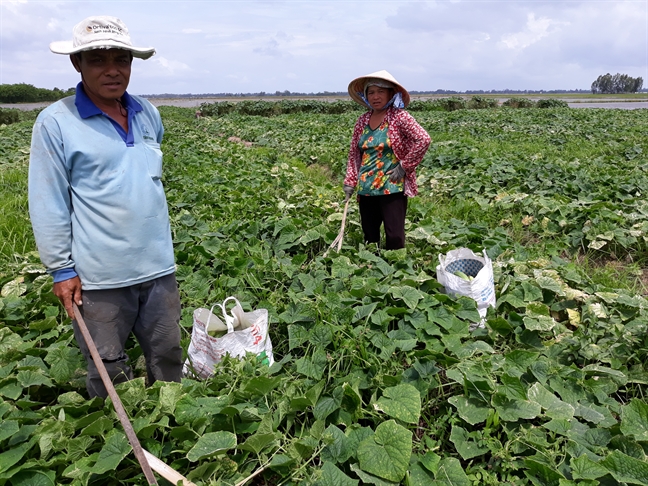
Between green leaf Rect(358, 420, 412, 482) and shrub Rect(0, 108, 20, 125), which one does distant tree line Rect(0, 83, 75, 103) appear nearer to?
shrub Rect(0, 108, 20, 125)

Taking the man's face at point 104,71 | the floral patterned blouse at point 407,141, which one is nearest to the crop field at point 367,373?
the floral patterned blouse at point 407,141

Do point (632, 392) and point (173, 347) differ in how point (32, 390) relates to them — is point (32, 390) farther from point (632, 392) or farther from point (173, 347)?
point (632, 392)

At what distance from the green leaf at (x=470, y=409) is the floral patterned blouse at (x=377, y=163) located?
2059 millimetres

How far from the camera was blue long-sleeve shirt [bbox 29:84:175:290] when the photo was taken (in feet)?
6.31

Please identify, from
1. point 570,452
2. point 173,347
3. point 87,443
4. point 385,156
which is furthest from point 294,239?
point 570,452

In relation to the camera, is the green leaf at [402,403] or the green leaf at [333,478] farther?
the green leaf at [402,403]

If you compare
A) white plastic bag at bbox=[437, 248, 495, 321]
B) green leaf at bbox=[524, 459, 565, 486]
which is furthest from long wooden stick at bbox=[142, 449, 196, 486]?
white plastic bag at bbox=[437, 248, 495, 321]

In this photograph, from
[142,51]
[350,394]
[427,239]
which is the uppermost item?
[142,51]

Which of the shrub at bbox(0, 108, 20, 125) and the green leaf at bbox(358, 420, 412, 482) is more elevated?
the shrub at bbox(0, 108, 20, 125)

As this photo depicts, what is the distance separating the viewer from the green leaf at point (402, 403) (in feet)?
6.57

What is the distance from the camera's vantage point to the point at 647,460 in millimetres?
1801

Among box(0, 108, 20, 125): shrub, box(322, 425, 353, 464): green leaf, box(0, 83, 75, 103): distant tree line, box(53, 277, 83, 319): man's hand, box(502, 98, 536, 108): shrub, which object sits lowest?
box(322, 425, 353, 464): green leaf

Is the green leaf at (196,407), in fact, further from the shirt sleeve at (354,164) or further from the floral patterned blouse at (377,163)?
the shirt sleeve at (354,164)

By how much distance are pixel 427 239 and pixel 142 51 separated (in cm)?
299
